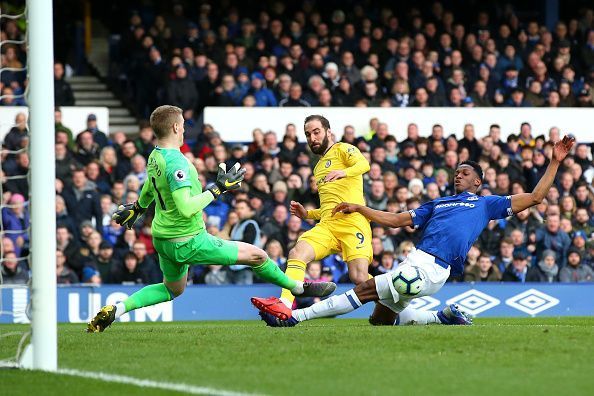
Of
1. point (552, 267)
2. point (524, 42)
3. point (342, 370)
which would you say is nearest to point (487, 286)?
point (552, 267)

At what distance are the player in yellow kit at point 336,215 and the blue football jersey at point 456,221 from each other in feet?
3.46

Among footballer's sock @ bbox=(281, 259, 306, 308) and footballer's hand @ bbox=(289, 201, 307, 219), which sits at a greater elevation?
footballer's hand @ bbox=(289, 201, 307, 219)

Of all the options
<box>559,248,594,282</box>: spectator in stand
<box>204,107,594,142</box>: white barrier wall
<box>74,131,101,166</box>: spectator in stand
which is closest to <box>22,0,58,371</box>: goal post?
<box>74,131,101,166</box>: spectator in stand

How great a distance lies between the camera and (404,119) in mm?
22328

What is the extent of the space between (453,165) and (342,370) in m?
12.7

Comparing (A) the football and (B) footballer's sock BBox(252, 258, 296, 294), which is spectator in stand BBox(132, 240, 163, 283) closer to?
(B) footballer's sock BBox(252, 258, 296, 294)

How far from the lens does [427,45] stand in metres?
24.8

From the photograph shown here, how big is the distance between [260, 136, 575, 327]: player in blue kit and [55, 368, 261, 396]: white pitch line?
3155 millimetres

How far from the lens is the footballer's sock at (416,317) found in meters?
12.1

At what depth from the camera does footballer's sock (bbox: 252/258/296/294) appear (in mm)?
11023

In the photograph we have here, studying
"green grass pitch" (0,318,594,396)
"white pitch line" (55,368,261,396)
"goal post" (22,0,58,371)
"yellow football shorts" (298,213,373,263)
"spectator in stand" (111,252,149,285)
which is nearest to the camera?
"white pitch line" (55,368,261,396)

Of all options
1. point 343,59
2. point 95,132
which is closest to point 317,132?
point 95,132

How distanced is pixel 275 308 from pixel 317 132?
2113 millimetres

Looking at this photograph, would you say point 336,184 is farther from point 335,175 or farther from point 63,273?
point 63,273
